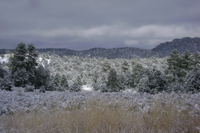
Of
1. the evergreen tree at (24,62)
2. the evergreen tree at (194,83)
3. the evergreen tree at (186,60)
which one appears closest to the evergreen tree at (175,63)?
the evergreen tree at (186,60)

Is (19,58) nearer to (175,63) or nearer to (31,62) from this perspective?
(31,62)

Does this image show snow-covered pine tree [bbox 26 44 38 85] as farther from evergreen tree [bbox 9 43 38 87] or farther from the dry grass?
the dry grass

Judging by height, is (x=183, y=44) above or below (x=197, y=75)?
above

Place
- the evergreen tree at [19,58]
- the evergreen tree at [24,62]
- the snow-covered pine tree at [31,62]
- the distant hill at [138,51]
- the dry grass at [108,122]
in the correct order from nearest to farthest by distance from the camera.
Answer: the dry grass at [108,122], the evergreen tree at [24,62], the evergreen tree at [19,58], the snow-covered pine tree at [31,62], the distant hill at [138,51]

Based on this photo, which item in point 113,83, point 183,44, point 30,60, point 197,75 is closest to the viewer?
point 197,75

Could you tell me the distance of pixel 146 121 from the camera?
408cm

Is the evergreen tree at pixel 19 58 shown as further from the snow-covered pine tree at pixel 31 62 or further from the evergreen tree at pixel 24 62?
the snow-covered pine tree at pixel 31 62

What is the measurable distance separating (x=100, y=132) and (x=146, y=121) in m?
1.34

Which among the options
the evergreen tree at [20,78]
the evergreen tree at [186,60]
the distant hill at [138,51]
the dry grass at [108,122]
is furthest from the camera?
the distant hill at [138,51]

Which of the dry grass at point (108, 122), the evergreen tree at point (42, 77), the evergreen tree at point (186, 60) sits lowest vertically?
the evergreen tree at point (42, 77)

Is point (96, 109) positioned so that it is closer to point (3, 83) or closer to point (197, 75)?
point (197, 75)

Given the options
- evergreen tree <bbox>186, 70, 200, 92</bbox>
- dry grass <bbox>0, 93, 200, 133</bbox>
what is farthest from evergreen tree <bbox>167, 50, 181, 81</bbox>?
dry grass <bbox>0, 93, 200, 133</bbox>

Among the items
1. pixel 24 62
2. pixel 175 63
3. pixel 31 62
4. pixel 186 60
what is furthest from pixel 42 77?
pixel 186 60

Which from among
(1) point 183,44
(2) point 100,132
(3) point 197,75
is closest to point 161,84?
(3) point 197,75
